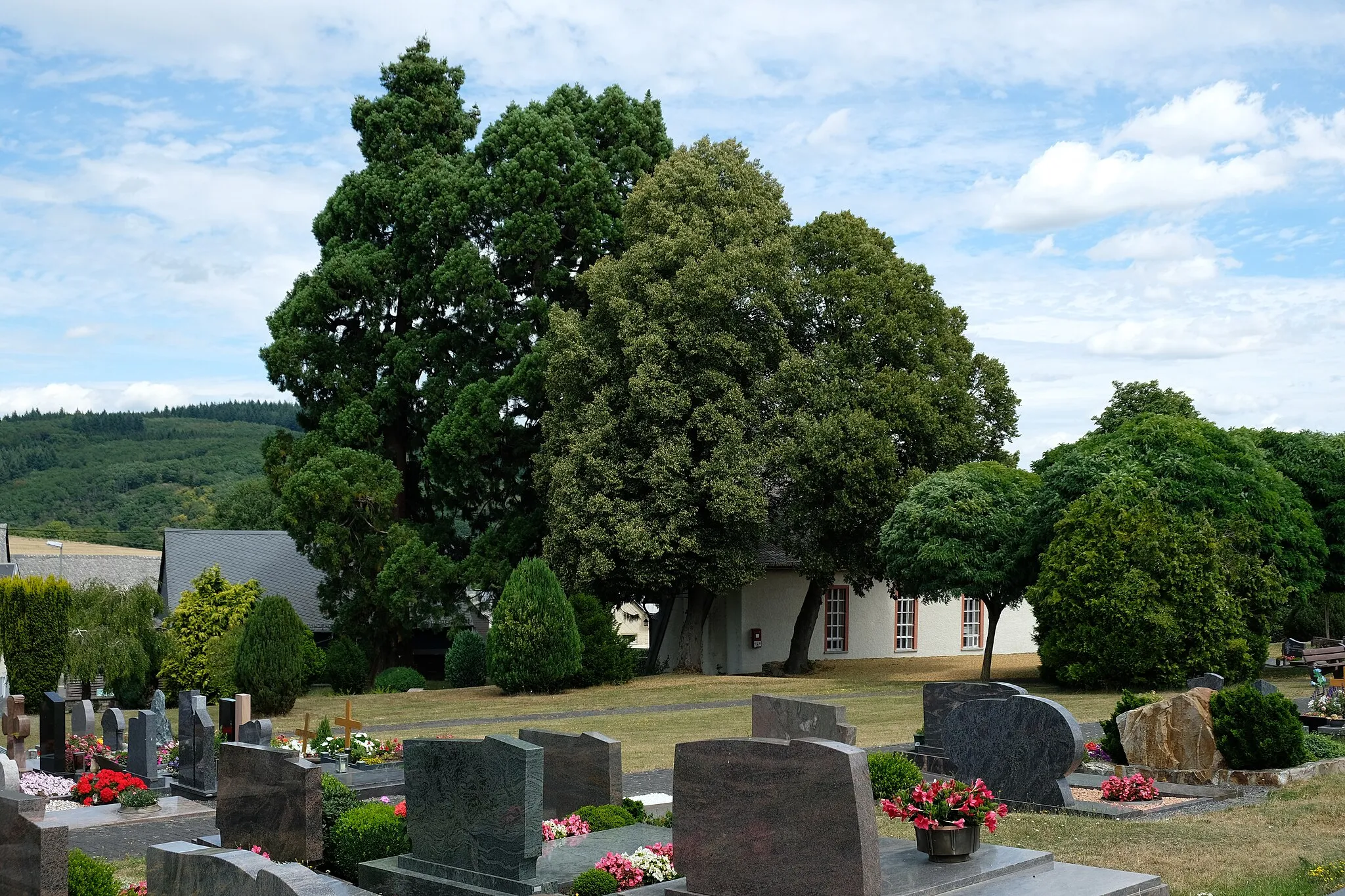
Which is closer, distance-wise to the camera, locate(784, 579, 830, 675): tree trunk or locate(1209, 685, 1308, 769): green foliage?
locate(1209, 685, 1308, 769): green foliage

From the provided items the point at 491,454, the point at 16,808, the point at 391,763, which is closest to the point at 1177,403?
the point at 491,454

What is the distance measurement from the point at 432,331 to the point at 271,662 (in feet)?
38.1

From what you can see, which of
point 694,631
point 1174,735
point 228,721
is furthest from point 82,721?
point 694,631

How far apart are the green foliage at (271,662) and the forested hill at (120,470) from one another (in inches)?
2257

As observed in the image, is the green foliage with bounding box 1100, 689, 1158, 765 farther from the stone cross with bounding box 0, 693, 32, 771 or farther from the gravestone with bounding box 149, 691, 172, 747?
the stone cross with bounding box 0, 693, 32, 771

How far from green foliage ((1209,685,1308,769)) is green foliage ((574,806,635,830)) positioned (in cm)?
684

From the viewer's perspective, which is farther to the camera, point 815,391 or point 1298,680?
point 815,391

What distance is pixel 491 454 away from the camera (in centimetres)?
3145

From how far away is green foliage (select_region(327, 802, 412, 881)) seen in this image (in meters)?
10.0

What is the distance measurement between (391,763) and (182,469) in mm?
91130

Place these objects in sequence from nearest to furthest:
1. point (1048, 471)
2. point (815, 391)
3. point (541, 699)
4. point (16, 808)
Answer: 1. point (16, 808)
2. point (541, 699)
3. point (1048, 471)
4. point (815, 391)

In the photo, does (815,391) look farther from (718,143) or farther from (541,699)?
(541,699)

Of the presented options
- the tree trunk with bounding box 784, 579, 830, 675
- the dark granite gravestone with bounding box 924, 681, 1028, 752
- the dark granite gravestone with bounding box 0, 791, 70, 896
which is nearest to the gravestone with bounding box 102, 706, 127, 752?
the dark granite gravestone with bounding box 0, 791, 70, 896

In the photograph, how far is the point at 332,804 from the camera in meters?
10.8
